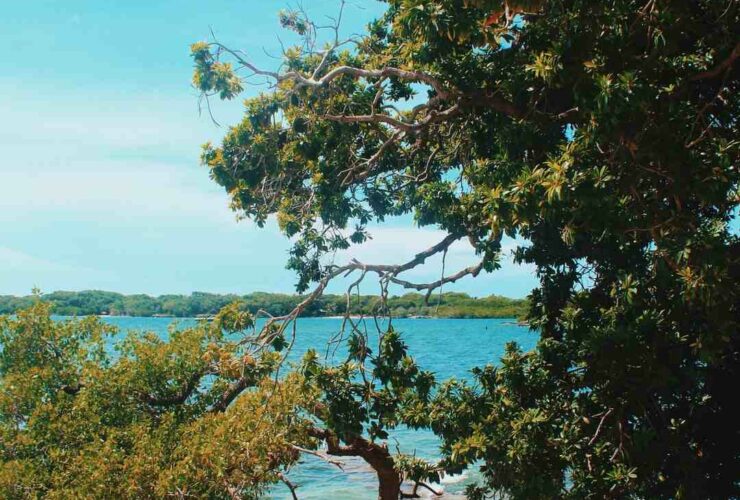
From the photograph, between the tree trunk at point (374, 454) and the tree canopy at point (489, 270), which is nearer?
the tree canopy at point (489, 270)

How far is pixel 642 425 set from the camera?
22.9 feet

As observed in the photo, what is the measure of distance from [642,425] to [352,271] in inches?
125

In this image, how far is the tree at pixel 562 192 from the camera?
5.56 m

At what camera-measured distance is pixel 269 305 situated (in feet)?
62.1

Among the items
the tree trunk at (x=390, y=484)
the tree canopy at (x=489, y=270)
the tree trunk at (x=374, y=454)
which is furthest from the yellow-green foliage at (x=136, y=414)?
the tree trunk at (x=390, y=484)

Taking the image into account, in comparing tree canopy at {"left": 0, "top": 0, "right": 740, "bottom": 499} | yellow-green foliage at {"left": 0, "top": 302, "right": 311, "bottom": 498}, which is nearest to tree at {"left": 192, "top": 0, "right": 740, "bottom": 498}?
tree canopy at {"left": 0, "top": 0, "right": 740, "bottom": 499}

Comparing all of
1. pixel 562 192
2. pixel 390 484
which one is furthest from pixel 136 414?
pixel 562 192

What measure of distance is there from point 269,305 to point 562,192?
1443cm

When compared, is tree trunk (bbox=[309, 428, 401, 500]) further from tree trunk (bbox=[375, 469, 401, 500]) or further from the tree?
the tree

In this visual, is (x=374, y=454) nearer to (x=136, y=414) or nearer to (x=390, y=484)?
(x=390, y=484)

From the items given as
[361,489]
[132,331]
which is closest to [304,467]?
[361,489]

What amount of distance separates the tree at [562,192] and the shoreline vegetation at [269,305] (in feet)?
1.71

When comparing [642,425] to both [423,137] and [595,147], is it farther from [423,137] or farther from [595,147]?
[423,137]

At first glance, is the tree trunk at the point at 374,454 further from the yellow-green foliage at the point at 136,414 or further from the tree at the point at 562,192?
the tree at the point at 562,192
